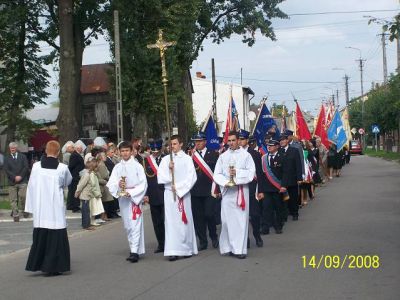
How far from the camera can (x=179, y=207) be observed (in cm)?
1117

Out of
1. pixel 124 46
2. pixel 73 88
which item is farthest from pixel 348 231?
pixel 124 46

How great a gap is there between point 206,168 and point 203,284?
363 cm

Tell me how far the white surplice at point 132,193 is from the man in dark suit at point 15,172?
7.39 meters

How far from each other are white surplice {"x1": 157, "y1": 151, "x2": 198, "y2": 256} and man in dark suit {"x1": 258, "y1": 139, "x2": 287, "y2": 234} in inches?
93.0

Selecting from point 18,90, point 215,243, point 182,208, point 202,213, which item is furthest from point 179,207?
point 18,90

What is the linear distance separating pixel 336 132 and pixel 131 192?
59.6 feet

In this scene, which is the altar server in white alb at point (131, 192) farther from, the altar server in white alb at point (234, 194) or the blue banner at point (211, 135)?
the blue banner at point (211, 135)

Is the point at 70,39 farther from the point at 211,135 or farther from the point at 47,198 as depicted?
the point at 47,198

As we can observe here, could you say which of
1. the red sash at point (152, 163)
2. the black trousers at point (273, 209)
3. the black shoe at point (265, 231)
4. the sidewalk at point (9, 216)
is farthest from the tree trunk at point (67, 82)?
the red sash at point (152, 163)

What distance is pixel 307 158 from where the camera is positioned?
851 inches

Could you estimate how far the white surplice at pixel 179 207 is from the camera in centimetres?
1097

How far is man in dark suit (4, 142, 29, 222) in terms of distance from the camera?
58.9 feet

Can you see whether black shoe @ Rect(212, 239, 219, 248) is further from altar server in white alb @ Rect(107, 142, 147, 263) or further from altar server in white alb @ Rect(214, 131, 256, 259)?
altar server in white alb @ Rect(107, 142, 147, 263)

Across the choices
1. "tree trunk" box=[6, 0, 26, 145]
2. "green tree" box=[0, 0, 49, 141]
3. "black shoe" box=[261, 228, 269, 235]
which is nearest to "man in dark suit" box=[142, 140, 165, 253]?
"black shoe" box=[261, 228, 269, 235]
